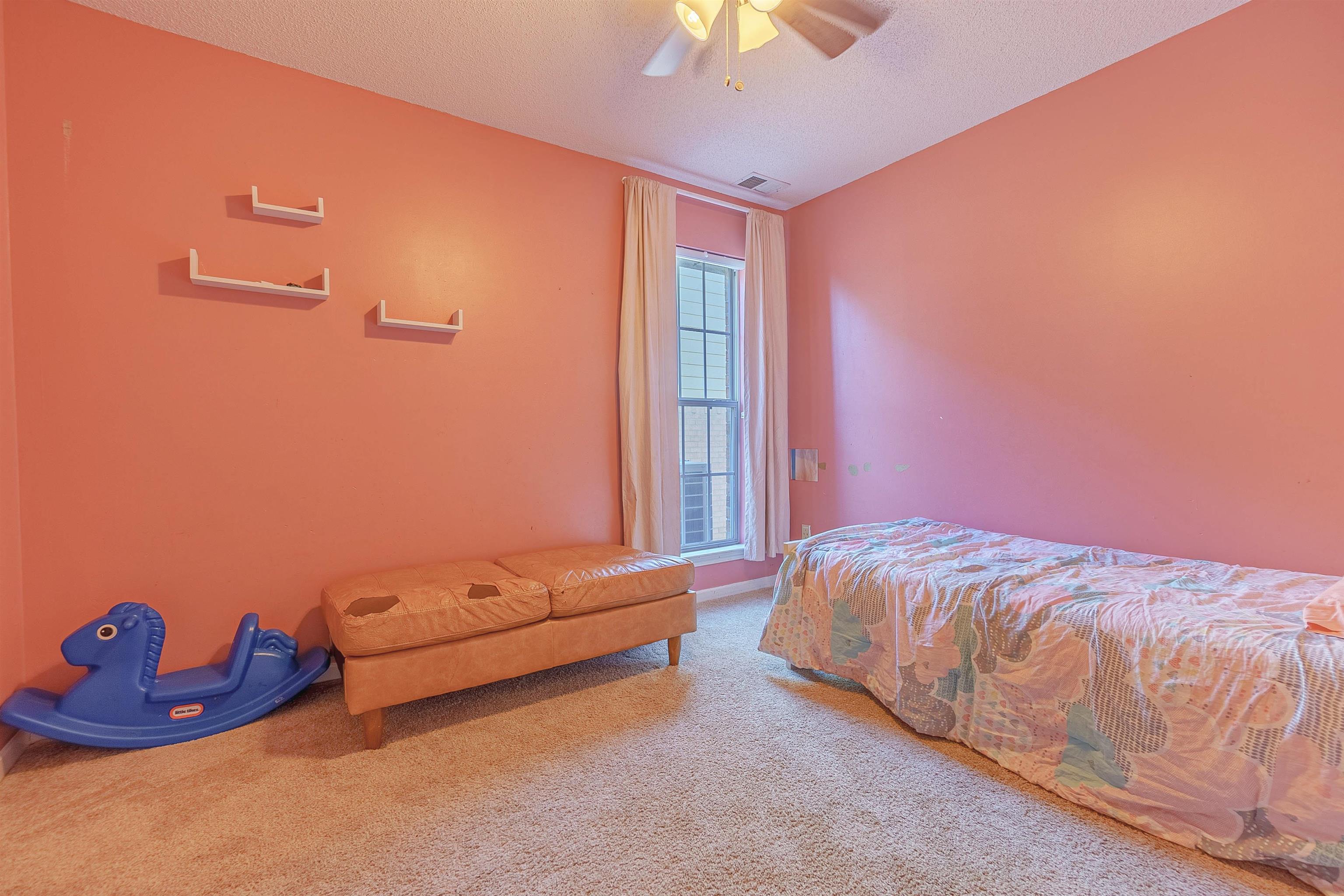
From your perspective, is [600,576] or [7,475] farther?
[600,576]

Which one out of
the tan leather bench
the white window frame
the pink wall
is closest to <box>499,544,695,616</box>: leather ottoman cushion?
the tan leather bench

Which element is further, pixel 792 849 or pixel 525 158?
pixel 525 158

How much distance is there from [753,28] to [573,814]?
2.74 metres

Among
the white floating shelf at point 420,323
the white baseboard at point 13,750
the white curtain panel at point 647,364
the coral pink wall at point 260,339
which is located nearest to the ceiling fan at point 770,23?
the white curtain panel at point 647,364

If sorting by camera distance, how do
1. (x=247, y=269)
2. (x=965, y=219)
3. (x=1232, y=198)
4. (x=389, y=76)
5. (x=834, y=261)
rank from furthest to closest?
(x=834, y=261)
(x=965, y=219)
(x=389, y=76)
(x=247, y=269)
(x=1232, y=198)

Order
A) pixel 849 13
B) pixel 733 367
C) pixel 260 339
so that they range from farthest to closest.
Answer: pixel 733 367
pixel 260 339
pixel 849 13

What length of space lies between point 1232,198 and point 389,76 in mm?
3702

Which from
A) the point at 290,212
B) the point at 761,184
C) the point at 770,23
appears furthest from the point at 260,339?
the point at 761,184

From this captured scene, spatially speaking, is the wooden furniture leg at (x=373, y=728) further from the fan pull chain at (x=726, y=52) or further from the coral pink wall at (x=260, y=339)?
the fan pull chain at (x=726, y=52)

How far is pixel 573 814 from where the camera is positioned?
1727 mm

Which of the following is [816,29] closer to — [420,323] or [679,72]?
[679,72]

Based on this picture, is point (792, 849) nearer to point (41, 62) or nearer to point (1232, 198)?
point (1232, 198)

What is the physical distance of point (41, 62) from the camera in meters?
2.13

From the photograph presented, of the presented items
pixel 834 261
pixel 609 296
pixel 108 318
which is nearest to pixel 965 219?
pixel 834 261
